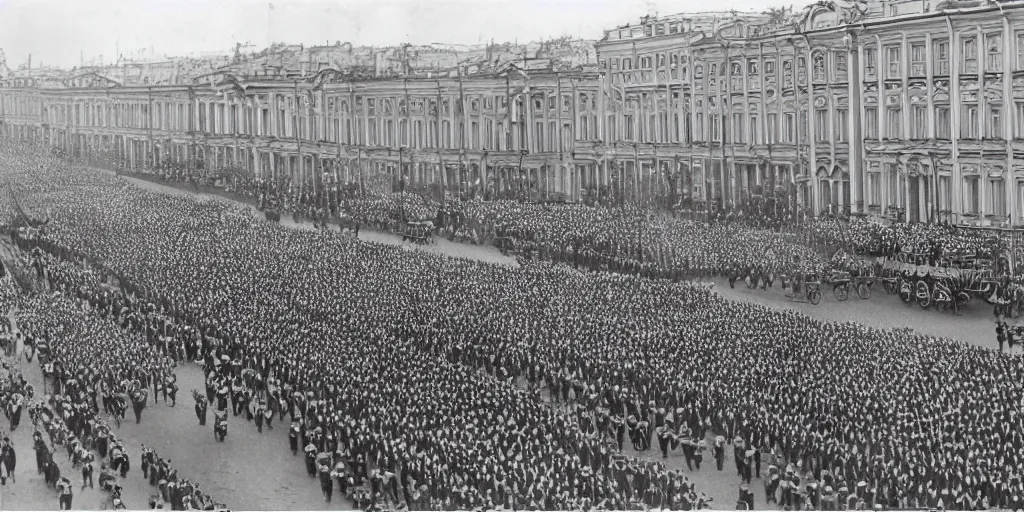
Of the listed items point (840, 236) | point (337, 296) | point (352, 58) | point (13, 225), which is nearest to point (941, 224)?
point (840, 236)

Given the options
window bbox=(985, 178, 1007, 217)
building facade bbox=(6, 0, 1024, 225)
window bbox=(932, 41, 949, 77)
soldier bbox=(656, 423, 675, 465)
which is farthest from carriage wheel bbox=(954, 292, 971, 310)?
soldier bbox=(656, 423, 675, 465)

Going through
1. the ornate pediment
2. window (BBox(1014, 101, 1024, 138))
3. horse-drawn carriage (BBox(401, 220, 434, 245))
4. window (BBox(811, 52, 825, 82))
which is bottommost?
horse-drawn carriage (BBox(401, 220, 434, 245))

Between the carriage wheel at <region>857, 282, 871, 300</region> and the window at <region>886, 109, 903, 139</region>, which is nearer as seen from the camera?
the carriage wheel at <region>857, 282, 871, 300</region>

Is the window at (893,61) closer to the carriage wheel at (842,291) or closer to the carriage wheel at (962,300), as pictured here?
the carriage wheel at (842,291)

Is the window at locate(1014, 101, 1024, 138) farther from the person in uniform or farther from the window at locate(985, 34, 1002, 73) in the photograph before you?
the person in uniform

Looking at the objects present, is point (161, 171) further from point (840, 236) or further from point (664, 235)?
point (840, 236)
